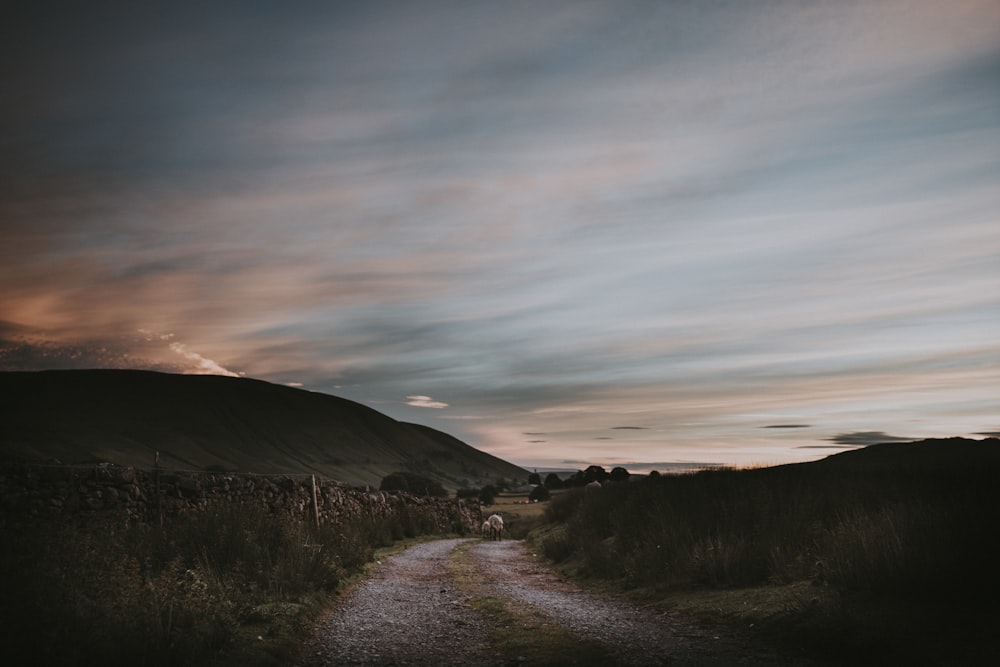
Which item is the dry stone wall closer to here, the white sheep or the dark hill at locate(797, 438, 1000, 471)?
the dark hill at locate(797, 438, 1000, 471)

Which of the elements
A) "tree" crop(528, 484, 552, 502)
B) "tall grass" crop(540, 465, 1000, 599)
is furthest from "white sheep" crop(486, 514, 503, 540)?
"tree" crop(528, 484, 552, 502)

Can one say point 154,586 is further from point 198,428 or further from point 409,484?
point 198,428

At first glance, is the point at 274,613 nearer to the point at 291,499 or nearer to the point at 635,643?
the point at 635,643

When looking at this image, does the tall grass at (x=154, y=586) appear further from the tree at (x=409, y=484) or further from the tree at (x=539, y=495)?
the tree at (x=539, y=495)

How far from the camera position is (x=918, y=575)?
9359mm

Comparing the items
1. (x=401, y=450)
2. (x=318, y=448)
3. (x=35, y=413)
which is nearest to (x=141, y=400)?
(x=35, y=413)

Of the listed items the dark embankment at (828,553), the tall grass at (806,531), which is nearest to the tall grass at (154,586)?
the dark embankment at (828,553)

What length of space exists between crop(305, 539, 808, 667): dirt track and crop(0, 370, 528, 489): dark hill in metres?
88.8

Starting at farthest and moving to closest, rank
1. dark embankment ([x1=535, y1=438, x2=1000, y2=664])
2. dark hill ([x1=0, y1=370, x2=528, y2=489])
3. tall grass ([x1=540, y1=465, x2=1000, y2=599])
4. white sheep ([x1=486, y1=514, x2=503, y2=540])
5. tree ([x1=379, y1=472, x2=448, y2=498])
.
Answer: dark hill ([x1=0, y1=370, x2=528, y2=489]) < tree ([x1=379, y1=472, x2=448, y2=498]) < white sheep ([x1=486, y1=514, x2=503, y2=540]) < tall grass ([x1=540, y1=465, x2=1000, y2=599]) < dark embankment ([x1=535, y1=438, x2=1000, y2=664])

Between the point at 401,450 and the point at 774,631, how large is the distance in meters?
188

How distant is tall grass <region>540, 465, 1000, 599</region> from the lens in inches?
375

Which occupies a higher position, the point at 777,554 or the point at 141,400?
the point at 141,400

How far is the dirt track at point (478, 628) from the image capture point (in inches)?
328

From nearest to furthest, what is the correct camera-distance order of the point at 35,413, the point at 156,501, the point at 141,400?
the point at 156,501 < the point at 35,413 < the point at 141,400
